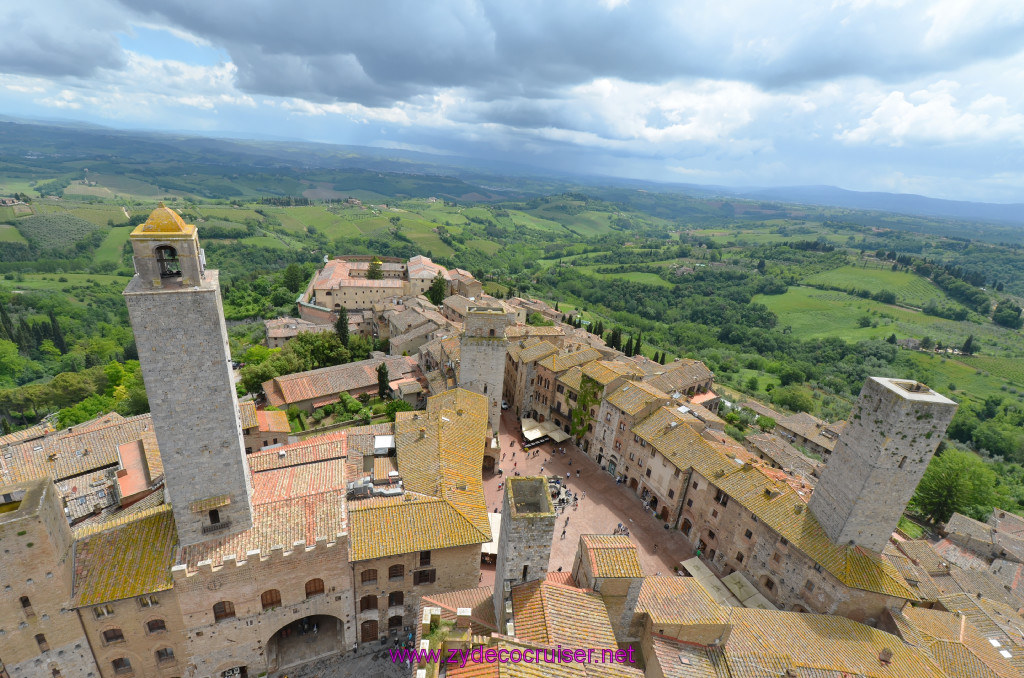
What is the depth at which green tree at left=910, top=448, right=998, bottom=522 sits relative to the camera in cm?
5131

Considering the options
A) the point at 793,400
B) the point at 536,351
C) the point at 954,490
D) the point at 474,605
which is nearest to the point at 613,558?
the point at 474,605

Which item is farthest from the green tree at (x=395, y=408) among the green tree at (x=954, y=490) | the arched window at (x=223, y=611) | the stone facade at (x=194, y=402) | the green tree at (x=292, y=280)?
the green tree at (x=292, y=280)

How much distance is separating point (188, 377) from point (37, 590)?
11358 mm

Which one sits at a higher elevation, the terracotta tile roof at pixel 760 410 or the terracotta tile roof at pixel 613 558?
the terracotta tile roof at pixel 613 558

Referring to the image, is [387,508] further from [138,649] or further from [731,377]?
[731,377]

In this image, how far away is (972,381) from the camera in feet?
335

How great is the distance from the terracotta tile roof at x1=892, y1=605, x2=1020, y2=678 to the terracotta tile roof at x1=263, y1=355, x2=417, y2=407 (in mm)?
51129

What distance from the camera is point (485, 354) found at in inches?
1783

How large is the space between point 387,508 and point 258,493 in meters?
8.05

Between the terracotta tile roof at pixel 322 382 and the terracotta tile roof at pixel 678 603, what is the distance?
130 feet

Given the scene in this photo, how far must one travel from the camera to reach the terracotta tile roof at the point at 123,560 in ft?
69.0

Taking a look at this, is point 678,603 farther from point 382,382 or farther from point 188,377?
point 382,382

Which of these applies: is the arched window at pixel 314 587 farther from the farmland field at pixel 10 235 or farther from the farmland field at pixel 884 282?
the farmland field at pixel 10 235

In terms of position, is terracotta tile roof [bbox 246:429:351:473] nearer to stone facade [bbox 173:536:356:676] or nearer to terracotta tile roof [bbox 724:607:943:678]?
stone facade [bbox 173:536:356:676]
